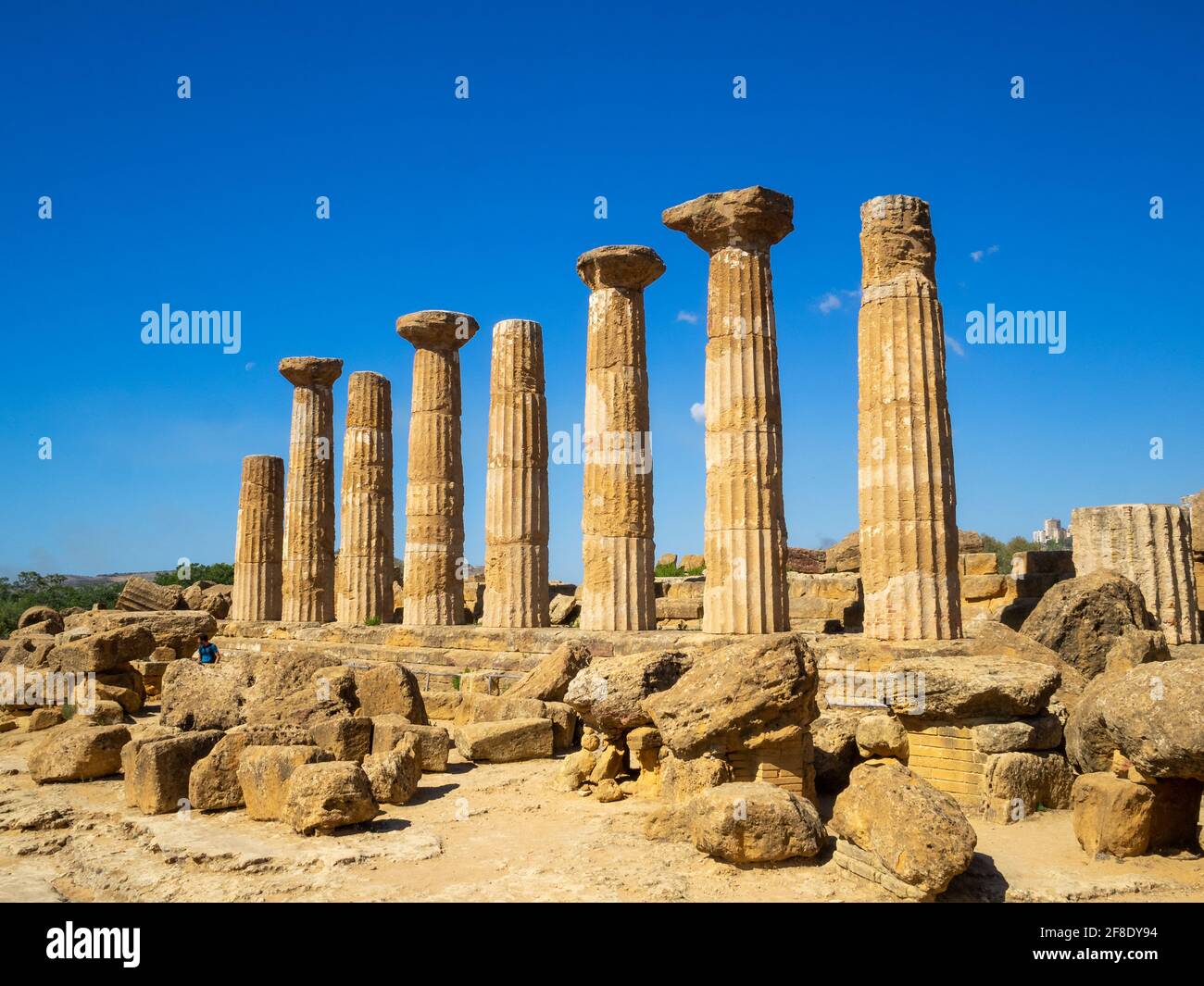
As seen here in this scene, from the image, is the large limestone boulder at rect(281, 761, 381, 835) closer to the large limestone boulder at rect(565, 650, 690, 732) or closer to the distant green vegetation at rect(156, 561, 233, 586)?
the large limestone boulder at rect(565, 650, 690, 732)

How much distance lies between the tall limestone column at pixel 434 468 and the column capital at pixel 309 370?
11.5 ft

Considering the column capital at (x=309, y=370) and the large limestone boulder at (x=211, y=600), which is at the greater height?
the column capital at (x=309, y=370)

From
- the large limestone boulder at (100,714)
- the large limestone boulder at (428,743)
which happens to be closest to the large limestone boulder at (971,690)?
the large limestone boulder at (428,743)

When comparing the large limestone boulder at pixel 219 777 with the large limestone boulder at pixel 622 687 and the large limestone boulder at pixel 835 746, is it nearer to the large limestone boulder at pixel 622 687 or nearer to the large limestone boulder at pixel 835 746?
the large limestone boulder at pixel 622 687

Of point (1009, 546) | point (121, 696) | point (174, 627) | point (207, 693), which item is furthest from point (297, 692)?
point (1009, 546)

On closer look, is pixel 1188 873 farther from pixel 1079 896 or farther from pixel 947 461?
pixel 947 461

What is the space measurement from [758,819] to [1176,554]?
1015cm

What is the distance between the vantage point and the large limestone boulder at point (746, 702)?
8.08 metres

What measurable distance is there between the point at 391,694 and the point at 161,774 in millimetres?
3690

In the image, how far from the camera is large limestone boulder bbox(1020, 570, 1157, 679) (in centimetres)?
1134

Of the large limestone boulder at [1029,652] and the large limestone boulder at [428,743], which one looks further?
the large limestone boulder at [428,743]

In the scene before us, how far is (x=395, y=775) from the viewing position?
30.0 feet

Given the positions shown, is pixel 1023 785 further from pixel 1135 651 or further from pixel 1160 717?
pixel 1135 651
